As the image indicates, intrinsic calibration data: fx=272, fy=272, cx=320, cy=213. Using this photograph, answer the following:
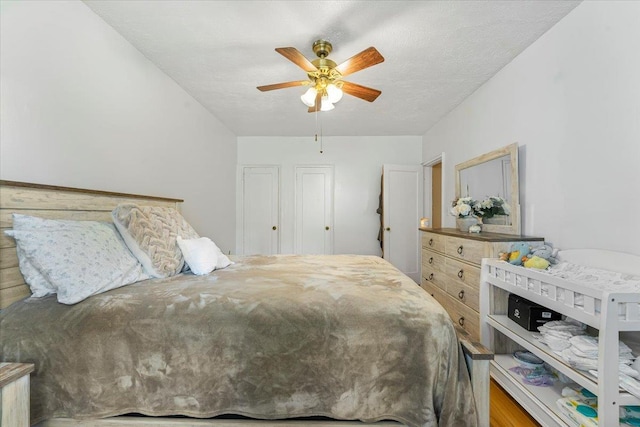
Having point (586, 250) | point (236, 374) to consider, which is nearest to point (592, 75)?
point (586, 250)

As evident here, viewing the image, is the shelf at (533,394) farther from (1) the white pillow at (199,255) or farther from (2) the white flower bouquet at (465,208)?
(1) the white pillow at (199,255)

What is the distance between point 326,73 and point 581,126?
1701mm

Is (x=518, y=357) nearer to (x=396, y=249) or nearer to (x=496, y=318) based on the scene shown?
(x=496, y=318)

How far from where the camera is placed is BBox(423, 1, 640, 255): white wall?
4.70ft

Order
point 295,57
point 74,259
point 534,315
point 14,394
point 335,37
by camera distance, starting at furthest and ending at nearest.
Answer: point 335,37 < point 295,57 < point 534,315 < point 74,259 < point 14,394

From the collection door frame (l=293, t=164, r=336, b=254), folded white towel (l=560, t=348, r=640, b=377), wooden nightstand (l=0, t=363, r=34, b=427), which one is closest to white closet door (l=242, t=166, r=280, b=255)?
door frame (l=293, t=164, r=336, b=254)

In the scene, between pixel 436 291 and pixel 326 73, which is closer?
pixel 326 73

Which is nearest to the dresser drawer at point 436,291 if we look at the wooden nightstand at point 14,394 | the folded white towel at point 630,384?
the folded white towel at point 630,384

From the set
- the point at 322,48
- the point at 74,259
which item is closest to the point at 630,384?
the point at 74,259

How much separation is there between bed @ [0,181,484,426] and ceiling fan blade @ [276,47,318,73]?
153 cm

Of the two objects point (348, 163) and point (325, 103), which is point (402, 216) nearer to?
point (348, 163)

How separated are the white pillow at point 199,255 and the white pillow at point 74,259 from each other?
1.06 feet

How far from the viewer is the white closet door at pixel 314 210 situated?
4.77 metres

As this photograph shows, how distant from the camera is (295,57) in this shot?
181 cm
